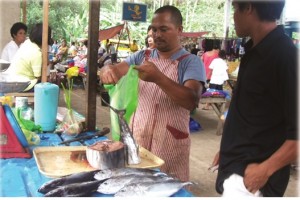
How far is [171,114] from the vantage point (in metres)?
2.41

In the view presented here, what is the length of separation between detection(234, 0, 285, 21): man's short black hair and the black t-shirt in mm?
67

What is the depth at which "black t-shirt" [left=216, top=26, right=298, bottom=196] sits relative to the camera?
4.61ft

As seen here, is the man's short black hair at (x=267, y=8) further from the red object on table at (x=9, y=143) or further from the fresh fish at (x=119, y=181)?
the red object on table at (x=9, y=143)

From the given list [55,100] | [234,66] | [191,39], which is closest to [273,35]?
[55,100]

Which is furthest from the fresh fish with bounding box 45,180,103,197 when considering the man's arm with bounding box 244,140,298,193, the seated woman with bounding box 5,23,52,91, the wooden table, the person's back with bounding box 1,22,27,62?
the person's back with bounding box 1,22,27,62

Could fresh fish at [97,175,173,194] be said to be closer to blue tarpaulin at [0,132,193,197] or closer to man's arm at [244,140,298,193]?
blue tarpaulin at [0,132,193,197]

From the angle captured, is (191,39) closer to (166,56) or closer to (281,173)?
(166,56)

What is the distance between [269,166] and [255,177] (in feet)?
0.28

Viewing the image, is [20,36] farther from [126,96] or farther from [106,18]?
[106,18]

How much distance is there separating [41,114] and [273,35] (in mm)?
1753

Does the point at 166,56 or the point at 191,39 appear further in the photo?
the point at 191,39

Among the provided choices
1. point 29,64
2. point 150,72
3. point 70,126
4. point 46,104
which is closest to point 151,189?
point 150,72

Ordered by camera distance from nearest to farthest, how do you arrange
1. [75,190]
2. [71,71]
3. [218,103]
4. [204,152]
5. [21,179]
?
[75,190], [21,179], [71,71], [204,152], [218,103]

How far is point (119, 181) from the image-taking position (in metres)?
1.51
